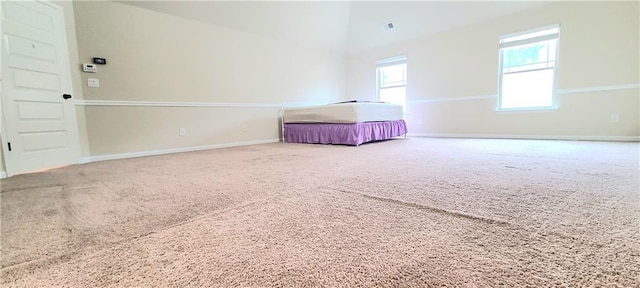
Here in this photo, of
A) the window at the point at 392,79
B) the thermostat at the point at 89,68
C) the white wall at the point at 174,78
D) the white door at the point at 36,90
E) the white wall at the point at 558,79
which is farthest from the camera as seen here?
the window at the point at 392,79

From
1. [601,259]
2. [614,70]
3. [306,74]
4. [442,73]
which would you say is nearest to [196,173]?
[601,259]

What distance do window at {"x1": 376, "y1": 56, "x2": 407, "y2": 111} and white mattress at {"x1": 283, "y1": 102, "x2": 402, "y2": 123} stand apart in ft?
3.72

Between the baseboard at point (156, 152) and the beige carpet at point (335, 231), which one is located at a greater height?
the baseboard at point (156, 152)

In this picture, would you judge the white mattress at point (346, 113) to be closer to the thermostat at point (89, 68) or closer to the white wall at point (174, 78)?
the white wall at point (174, 78)

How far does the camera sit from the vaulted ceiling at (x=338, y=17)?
416cm

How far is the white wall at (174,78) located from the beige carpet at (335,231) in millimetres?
1827

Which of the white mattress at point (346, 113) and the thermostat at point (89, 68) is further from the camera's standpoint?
the white mattress at point (346, 113)

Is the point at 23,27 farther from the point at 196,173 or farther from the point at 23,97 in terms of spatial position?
the point at 196,173

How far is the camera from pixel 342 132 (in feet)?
13.6

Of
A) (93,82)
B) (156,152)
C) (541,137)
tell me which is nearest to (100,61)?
(93,82)

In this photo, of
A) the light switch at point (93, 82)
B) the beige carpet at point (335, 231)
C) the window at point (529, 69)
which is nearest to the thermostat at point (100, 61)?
the light switch at point (93, 82)

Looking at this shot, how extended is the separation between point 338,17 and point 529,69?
3.63 m

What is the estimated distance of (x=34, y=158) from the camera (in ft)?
8.88

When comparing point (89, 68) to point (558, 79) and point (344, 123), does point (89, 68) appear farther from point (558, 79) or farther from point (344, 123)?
point (558, 79)
